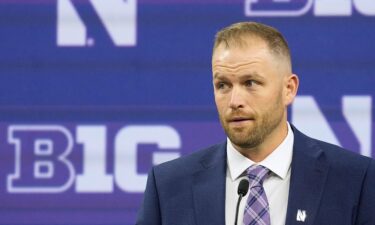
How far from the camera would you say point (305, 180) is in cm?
238

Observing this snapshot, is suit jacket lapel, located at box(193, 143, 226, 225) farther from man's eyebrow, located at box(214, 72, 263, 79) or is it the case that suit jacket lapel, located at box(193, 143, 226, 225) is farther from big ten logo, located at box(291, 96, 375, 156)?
big ten logo, located at box(291, 96, 375, 156)

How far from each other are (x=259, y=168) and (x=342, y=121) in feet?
4.42

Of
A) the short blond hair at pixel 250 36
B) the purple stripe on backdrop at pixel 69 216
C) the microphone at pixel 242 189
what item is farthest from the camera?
the purple stripe on backdrop at pixel 69 216

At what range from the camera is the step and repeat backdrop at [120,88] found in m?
3.74

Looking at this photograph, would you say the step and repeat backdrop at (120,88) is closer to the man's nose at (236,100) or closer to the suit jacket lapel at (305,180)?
the suit jacket lapel at (305,180)

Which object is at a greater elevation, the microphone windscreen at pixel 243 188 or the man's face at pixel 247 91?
the man's face at pixel 247 91

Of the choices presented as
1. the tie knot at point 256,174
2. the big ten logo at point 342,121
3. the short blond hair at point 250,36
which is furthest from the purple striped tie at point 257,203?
the big ten logo at point 342,121

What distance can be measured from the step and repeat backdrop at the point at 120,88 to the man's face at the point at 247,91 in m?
1.31

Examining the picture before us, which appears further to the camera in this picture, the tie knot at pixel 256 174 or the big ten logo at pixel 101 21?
the big ten logo at pixel 101 21

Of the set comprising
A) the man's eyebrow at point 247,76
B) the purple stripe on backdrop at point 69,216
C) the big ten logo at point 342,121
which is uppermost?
the man's eyebrow at point 247,76

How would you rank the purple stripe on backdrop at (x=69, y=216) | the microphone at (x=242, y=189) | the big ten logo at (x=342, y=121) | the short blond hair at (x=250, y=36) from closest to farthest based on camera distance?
the microphone at (x=242, y=189) → the short blond hair at (x=250, y=36) → the big ten logo at (x=342, y=121) → the purple stripe on backdrop at (x=69, y=216)

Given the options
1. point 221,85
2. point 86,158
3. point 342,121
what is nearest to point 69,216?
point 86,158

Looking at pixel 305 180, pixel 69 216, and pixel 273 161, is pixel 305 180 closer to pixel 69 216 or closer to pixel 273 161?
pixel 273 161

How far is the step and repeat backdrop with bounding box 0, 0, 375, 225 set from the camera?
12.3ft
